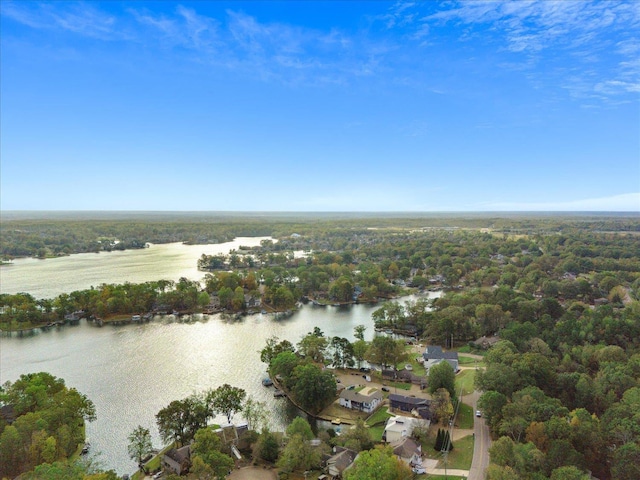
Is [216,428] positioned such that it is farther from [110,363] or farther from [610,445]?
[610,445]

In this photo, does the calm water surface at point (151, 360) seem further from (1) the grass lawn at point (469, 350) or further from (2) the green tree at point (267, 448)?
(1) the grass lawn at point (469, 350)

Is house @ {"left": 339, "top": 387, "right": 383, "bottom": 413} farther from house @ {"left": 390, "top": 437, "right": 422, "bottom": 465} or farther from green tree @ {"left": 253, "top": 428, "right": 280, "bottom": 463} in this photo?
green tree @ {"left": 253, "top": 428, "right": 280, "bottom": 463}

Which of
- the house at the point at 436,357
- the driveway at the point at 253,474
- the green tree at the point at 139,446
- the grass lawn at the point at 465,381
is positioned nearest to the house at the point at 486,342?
the house at the point at 436,357

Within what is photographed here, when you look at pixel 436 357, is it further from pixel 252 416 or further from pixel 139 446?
pixel 139 446

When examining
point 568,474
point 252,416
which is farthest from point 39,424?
point 568,474

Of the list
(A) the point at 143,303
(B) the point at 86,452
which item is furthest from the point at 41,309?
(B) the point at 86,452
